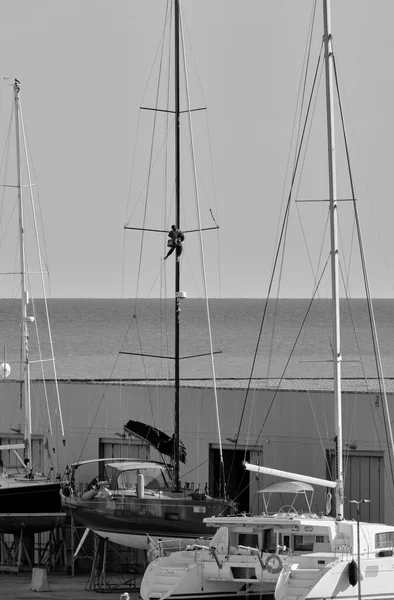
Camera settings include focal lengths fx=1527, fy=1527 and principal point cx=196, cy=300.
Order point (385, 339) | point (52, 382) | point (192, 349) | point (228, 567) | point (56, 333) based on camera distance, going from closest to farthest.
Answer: point (228, 567) → point (52, 382) → point (192, 349) → point (385, 339) → point (56, 333)

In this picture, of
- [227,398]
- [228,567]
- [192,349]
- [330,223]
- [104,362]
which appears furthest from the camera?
[192,349]

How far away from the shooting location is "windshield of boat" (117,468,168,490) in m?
38.8

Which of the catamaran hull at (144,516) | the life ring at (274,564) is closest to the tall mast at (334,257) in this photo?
the life ring at (274,564)

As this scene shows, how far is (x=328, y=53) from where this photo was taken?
120ft

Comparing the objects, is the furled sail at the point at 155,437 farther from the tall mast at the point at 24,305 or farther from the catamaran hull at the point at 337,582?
the catamaran hull at the point at 337,582

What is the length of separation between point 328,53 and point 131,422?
1124 cm

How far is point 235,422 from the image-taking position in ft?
132

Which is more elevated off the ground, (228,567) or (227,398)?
(227,398)

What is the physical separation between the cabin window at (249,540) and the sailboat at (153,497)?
3.58 metres

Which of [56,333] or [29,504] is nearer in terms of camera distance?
[29,504]

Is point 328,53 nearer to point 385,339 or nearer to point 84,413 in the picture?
point 84,413

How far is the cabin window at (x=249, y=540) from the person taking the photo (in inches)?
1294

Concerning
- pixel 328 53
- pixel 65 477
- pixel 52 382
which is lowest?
pixel 65 477

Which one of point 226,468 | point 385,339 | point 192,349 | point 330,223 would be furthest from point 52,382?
point 385,339
